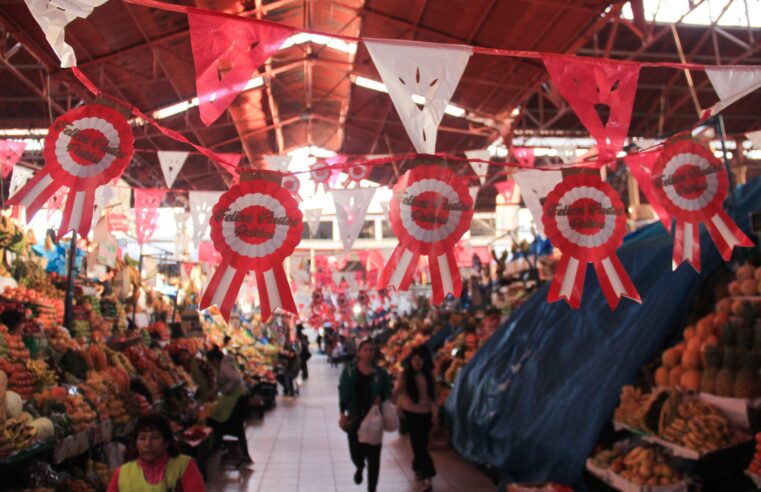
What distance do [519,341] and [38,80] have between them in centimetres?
945

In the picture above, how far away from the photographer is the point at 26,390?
187 inches

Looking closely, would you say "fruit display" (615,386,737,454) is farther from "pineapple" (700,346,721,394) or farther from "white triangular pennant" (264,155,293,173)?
"white triangular pennant" (264,155,293,173)

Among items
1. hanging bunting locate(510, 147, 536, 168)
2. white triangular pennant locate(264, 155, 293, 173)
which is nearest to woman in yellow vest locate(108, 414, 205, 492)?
white triangular pennant locate(264, 155, 293, 173)

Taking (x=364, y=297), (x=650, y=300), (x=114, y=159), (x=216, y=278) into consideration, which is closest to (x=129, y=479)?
(x=216, y=278)

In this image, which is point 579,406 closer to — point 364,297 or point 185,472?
point 185,472

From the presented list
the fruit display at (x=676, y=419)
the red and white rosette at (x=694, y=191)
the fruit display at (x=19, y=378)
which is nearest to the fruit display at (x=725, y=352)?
the fruit display at (x=676, y=419)

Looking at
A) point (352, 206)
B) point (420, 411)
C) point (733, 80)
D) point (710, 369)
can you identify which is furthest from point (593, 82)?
point (352, 206)

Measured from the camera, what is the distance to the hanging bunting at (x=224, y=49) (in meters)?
3.15

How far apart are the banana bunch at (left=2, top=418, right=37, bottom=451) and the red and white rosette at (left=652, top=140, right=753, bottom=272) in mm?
4201

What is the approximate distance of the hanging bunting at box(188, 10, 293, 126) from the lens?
3.15 metres

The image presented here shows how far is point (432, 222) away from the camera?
4109 mm

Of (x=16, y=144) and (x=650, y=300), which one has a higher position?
(x=16, y=144)

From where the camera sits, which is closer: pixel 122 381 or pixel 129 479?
pixel 129 479

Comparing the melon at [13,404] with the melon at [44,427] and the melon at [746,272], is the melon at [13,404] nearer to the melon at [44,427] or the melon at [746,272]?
the melon at [44,427]
